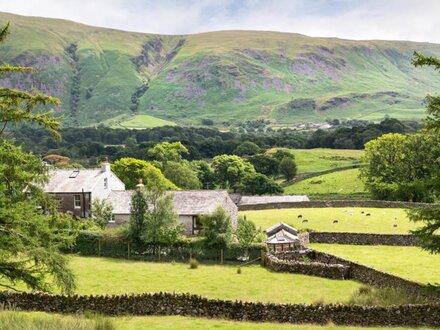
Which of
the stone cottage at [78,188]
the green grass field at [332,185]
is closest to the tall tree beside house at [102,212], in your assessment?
the stone cottage at [78,188]

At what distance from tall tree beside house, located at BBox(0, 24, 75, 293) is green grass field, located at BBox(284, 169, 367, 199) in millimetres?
88413

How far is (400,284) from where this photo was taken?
104 feet

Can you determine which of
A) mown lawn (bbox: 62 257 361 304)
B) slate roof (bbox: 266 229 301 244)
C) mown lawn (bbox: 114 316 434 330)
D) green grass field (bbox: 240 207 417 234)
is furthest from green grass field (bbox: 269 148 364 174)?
mown lawn (bbox: 114 316 434 330)

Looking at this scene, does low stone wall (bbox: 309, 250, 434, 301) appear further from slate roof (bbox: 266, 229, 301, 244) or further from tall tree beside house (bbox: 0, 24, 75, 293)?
tall tree beside house (bbox: 0, 24, 75, 293)

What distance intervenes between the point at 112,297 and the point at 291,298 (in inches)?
421

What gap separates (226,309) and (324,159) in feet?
442

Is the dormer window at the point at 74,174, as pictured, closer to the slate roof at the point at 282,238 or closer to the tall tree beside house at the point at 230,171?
the slate roof at the point at 282,238

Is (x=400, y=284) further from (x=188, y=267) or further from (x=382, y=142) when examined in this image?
(x=382, y=142)

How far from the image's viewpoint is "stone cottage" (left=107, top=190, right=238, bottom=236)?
5691cm

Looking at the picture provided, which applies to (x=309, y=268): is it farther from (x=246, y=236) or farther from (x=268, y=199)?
(x=268, y=199)

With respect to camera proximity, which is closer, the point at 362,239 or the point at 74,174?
the point at 362,239

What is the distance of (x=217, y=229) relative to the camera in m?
48.7

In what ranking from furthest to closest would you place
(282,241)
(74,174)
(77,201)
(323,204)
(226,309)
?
(323,204) → (74,174) → (77,201) → (282,241) → (226,309)

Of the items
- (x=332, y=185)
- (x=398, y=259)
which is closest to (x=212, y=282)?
(x=398, y=259)
